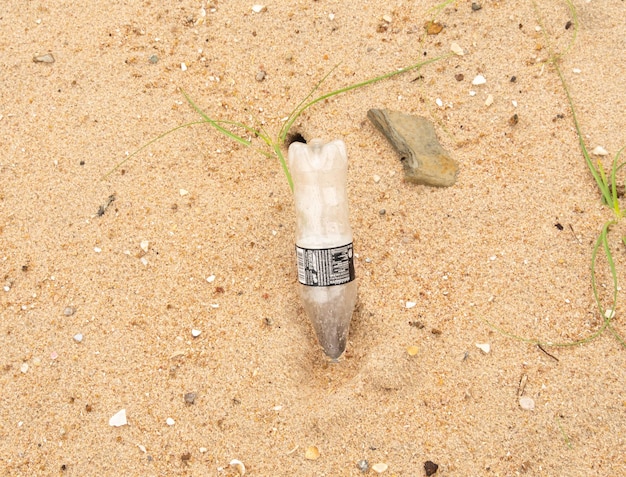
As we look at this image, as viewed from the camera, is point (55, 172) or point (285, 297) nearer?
point (285, 297)

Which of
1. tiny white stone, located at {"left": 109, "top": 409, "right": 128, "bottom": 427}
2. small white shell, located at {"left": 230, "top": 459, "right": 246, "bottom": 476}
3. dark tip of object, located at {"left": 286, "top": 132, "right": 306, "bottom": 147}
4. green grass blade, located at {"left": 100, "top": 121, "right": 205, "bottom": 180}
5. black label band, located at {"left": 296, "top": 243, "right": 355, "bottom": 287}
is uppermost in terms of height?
green grass blade, located at {"left": 100, "top": 121, "right": 205, "bottom": 180}

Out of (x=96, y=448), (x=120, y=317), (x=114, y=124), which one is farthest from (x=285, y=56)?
(x=96, y=448)

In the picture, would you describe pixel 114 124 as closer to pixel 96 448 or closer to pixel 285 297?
pixel 285 297

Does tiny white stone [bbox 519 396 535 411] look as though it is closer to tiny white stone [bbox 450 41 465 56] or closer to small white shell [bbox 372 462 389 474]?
small white shell [bbox 372 462 389 474]

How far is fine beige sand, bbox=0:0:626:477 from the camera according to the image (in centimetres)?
199

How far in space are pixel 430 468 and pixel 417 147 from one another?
46.0 inches

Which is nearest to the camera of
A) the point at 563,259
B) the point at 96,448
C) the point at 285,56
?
the point at 96,448

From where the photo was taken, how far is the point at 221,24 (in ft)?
8.34

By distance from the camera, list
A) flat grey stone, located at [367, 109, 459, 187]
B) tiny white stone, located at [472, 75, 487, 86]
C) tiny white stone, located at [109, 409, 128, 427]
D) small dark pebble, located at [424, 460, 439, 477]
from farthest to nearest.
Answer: tiny white stone, located at [472, 75, 487, 86] < flat grey stone, located at [367, 109, 459, 187] < tiny white stone, located at [109, 409, 128, 427] < small dark pebble, located at [424, 460, 439, 477]

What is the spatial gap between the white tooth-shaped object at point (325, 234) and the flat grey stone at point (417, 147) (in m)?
0.26

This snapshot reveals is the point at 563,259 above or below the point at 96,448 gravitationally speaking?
above

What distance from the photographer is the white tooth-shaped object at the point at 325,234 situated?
199cm

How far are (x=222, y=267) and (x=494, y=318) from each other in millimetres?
1012

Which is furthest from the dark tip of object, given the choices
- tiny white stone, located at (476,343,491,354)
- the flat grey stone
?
tiny white stone, located at (476,343,491,354)
